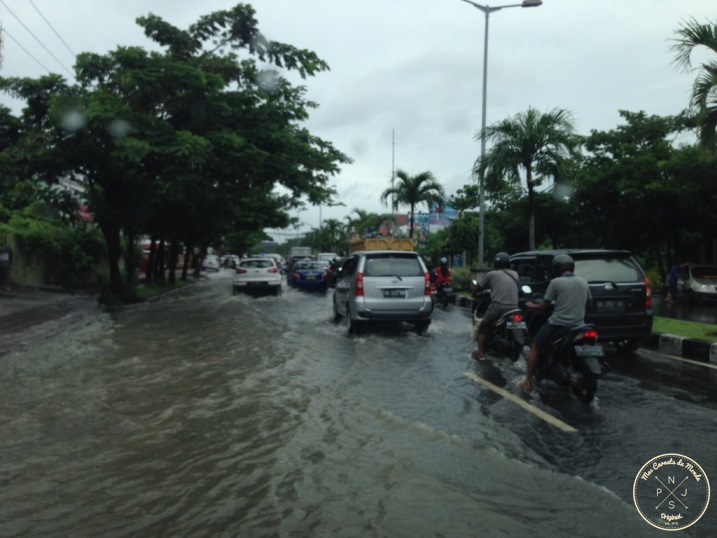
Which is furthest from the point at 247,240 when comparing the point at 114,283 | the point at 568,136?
the point at 568,136

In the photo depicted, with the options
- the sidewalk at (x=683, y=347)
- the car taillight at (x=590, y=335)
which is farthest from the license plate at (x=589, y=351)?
the sidewalk at (x=683, y=347)

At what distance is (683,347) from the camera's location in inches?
434

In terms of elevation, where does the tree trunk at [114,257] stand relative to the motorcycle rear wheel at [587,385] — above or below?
above

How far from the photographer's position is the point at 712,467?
4.77 meters

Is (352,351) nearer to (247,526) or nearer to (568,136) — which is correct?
(247,526)

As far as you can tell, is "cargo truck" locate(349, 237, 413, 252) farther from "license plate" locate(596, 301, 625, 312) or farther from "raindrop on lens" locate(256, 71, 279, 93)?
"license plate" locate(596, 301, 625, 312)

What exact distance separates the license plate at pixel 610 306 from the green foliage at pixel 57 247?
21.2 m

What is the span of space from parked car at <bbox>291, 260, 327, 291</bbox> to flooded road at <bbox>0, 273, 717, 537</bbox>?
21109mm

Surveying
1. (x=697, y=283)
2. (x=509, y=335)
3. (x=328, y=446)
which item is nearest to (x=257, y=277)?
(x=697, y=283)

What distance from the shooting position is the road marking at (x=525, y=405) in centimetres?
598

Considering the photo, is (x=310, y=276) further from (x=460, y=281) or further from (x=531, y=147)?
(x=531, y=147)

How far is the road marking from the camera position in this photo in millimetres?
5977

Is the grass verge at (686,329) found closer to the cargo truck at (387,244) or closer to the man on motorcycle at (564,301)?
the man on motorcycle at (564,301)

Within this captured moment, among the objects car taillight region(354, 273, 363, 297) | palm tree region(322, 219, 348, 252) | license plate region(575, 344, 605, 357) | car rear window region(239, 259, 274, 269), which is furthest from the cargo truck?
palm tree region(322, 219, 348, 252)
